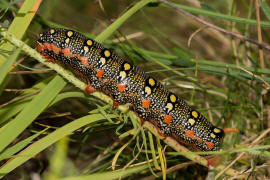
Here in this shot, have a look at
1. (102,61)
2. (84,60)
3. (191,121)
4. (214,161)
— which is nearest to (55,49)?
(84,60)

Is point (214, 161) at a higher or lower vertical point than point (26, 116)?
higher

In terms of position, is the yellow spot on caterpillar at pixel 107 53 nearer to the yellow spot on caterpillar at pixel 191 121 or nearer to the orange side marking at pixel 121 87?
the orange side marking at pixel 121 87

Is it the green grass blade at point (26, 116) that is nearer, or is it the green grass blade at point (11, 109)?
the green grass blade at point (26, 116)

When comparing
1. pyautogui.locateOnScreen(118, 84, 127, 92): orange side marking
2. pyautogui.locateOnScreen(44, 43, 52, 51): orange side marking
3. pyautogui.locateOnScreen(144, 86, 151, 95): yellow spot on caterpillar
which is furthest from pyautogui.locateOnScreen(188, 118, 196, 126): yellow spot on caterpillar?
pyautogui.locateOnScreen(44, 43, 52, 51): orange side marking

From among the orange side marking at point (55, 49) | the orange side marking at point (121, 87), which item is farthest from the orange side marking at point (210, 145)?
the orange side marking at point (55, 49)

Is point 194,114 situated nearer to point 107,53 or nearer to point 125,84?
point 125,84

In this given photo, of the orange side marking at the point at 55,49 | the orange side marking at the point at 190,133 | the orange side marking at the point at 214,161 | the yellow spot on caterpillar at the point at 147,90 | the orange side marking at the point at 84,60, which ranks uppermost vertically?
the yellow spot on caterpillar at the point at 147,90

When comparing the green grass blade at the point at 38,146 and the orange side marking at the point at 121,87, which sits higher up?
the orange side marking at the point at 121,87
